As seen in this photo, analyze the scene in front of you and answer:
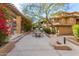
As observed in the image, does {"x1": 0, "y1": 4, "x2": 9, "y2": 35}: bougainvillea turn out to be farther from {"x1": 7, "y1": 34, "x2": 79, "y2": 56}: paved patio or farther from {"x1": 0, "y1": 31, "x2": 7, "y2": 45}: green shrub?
{"x1": 7, "y1": 34, "x2": 79, "y2": 56}: paved patio

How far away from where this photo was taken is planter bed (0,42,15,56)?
17.3ft

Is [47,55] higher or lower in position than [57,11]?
lower

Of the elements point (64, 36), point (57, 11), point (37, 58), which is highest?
point (57, 11)

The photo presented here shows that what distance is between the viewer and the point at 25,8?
5762mm

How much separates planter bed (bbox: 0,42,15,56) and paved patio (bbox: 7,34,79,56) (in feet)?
0.25

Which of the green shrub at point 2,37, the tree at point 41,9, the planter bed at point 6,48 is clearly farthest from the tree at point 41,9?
the planter bed at point 6,48

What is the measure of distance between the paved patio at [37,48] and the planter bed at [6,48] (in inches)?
3.0

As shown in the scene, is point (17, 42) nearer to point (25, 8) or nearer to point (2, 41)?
point (2, 41)

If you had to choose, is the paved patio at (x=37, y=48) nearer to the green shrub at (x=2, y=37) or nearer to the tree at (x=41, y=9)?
the green shrub at (x=2, y=37)

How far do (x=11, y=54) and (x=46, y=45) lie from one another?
816 mm

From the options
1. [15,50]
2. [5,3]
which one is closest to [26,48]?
[15,50]

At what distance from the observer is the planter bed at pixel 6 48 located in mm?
5273

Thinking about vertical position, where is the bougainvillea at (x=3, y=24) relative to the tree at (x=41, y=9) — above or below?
below

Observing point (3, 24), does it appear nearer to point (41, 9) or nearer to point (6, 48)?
point (6, 48)
